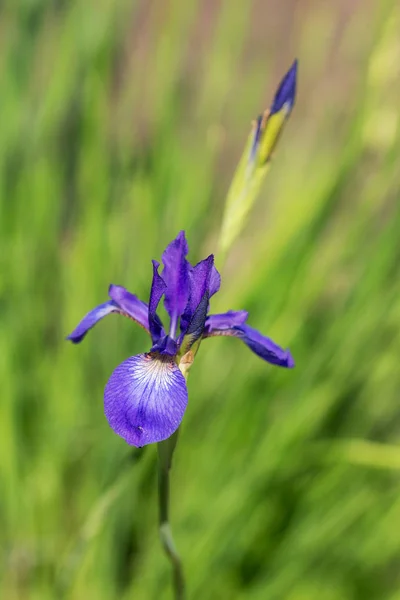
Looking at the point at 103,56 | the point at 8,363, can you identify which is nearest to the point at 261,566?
the point at 8,363

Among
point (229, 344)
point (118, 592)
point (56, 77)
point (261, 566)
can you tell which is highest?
point (56, 77)

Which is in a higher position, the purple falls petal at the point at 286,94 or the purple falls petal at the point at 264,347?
the purple falls petal at the point at 286,94

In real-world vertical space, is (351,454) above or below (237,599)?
above

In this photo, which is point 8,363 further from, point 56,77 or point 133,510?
point 56,77

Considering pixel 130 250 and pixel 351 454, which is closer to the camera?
pixel 351 454

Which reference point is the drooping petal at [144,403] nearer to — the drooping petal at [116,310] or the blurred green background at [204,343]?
the drooping petal at [116,310]

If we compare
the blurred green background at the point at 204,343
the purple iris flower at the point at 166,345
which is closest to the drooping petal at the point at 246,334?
the purple iris flower at the point at 166,345

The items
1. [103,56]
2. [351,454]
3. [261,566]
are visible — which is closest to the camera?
[351,454]
